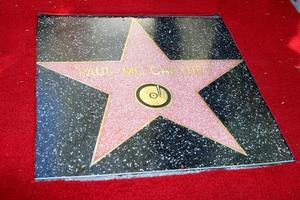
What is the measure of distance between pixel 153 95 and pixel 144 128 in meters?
0.20

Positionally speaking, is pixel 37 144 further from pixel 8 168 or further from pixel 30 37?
pixel 30 37

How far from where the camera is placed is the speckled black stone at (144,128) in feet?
4.88

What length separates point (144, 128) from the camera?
5.32ft

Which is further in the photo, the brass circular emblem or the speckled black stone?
the brass circular emblem

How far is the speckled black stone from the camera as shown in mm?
1488

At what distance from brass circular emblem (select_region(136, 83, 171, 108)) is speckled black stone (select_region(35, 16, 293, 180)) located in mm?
96

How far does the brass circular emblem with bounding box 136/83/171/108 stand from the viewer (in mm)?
1719

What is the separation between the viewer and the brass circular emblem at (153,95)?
67.7 inches

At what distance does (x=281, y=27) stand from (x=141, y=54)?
3.00 feet

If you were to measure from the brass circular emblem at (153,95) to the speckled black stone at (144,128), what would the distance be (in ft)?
0.32

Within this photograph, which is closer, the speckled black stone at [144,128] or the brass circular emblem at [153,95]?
the speckled black stone at [144,128]

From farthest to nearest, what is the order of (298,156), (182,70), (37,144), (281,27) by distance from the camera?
(281,27), (182,70), (298,156), (37,144)

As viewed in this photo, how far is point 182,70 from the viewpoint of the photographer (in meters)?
1.91

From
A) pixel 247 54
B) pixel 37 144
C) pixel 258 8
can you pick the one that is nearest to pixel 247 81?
pixel 247 54
